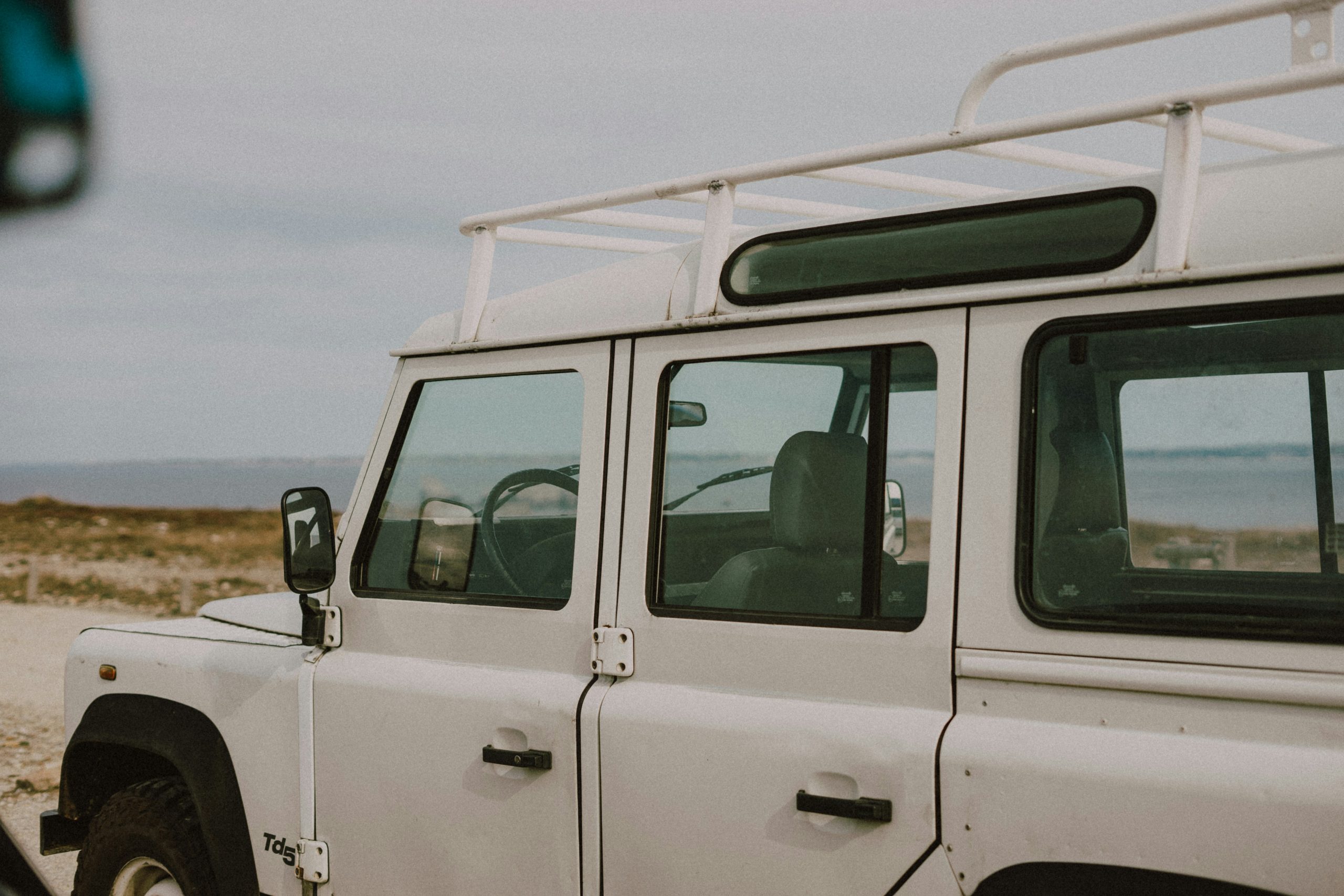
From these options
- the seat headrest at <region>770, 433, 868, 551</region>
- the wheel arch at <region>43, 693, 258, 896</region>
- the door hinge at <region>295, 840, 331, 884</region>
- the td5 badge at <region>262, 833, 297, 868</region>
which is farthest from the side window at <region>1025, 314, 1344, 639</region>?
the wheel arch at <region>43, 693, 258, 896</region>

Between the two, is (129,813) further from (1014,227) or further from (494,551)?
(1014,227)

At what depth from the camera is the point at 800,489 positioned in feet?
8.70

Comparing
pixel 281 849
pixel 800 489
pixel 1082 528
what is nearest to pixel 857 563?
pixel 800 489

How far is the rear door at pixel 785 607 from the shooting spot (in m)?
2.34

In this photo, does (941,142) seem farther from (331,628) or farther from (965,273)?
(331,628)

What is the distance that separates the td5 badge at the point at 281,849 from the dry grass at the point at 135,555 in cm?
1642

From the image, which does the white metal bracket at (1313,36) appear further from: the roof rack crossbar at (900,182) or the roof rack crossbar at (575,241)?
the roof rack crossbar at (575,241)

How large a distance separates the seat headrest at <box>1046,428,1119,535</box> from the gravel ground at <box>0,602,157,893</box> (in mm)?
1919

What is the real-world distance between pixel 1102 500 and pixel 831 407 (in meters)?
0.64

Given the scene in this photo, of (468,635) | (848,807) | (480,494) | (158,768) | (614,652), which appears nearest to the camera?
(848,807)

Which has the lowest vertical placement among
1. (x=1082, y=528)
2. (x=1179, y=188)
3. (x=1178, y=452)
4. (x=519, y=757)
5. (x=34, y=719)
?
(x=34, y=719)

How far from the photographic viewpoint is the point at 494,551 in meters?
3.10

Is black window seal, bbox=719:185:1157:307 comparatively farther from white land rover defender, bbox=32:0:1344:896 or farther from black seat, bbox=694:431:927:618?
black seat, bbox=694:431:927:618

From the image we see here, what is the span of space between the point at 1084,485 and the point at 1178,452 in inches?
7.5
